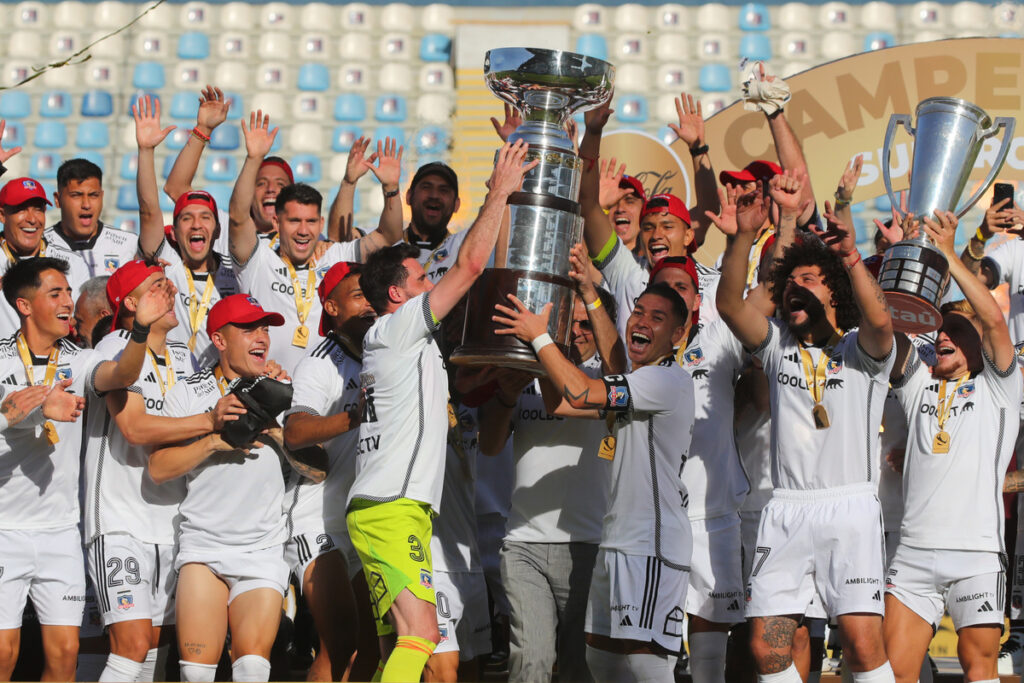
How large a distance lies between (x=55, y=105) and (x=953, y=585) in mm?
8666

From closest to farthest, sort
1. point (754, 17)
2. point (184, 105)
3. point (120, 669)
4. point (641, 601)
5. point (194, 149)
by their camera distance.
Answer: point (641, 601) < point (120, 669) < point (194, 149) < point (754, 17) < point (184, 105)

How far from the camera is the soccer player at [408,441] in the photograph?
428 cm

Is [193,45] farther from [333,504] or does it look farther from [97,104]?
[333,504]

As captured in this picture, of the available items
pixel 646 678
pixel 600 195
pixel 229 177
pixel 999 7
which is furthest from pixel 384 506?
pixel 999 7

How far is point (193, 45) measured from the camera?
11.0 meters

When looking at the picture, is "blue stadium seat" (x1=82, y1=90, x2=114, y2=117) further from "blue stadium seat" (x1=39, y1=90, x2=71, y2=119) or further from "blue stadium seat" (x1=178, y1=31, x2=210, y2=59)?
"blue stadium seat" (x1=178, y1=31, x2=210, y2=59)

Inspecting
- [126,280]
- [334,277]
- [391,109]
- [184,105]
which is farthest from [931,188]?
[184,105]

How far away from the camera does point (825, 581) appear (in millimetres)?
4652

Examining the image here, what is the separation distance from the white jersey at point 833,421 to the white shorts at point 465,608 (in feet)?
4.18

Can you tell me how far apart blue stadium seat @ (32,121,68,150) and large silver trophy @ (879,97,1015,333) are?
7.80 m

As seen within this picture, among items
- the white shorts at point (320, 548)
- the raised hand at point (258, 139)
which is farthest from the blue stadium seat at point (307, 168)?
the white shorts at point (320, 548)

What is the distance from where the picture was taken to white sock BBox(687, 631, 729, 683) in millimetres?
5004

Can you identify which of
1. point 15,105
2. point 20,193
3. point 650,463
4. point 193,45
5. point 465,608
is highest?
point 193,45

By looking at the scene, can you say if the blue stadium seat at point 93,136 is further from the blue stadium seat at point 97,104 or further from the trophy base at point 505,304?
the trophy base at point 505,304
